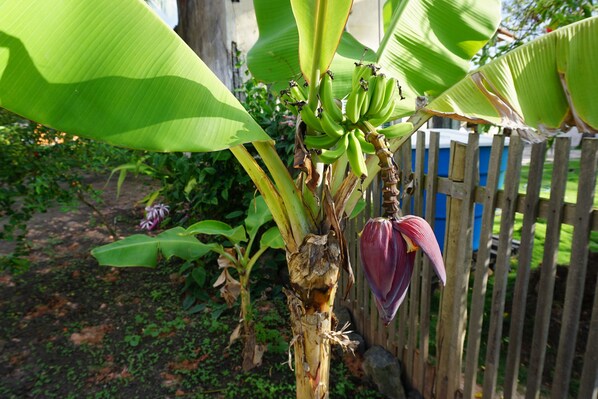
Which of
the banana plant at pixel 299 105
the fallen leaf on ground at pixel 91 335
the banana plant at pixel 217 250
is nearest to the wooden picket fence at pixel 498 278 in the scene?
the banana plant at pixel 299 105

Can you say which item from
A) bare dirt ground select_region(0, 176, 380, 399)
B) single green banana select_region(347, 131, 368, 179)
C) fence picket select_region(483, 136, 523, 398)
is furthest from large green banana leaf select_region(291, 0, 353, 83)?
bare dirt ground select_region(0, 176, 380, 399)

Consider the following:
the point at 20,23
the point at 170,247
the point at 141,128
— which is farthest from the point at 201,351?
the point at 20,23

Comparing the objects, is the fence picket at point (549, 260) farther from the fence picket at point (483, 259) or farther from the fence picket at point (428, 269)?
the fence picket at point (428, 269)

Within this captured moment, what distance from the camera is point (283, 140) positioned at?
3.40m

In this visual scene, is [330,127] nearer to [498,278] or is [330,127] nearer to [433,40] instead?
[433,40]

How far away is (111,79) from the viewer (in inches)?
41.7

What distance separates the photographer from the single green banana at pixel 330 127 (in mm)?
1041

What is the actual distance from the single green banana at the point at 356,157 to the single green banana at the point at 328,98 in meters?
0.08

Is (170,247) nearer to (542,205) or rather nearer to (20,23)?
(20,23)

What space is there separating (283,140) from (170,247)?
1423 mm

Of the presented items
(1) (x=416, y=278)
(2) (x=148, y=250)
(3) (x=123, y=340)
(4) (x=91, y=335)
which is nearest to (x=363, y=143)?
(1) (x=416, y=278)

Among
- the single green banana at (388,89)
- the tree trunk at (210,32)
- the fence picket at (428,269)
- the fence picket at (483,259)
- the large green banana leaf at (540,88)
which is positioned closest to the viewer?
the single green banana at (388,89)

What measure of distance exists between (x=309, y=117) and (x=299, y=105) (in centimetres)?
4

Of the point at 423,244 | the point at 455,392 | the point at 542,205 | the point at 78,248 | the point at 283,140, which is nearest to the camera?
the point at 423,244
